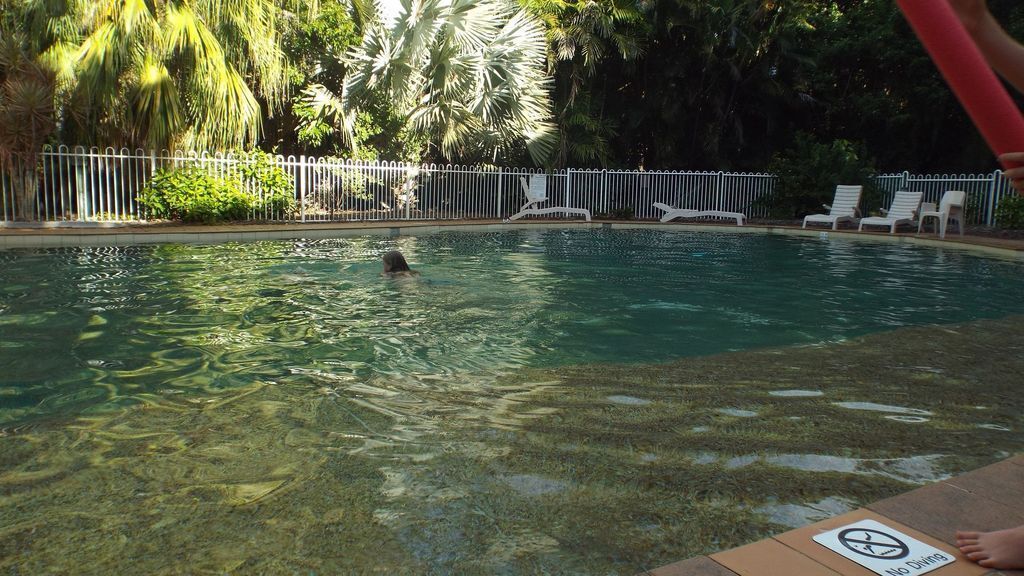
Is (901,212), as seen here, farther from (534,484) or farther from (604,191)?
(534,484)

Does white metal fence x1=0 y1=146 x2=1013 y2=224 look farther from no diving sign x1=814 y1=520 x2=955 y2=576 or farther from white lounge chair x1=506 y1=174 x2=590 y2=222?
no diving sign x1=814 y1=520 x2=955 y2=576

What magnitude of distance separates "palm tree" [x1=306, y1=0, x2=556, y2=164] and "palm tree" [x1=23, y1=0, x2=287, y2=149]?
2.38m

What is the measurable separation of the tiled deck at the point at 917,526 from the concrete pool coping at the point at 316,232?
10.8 meters

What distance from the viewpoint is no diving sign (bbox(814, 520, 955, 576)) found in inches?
75.2

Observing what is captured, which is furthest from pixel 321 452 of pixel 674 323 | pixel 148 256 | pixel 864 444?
pixel 148 256

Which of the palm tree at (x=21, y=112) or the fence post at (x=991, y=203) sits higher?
the palm tree at (x=21, y=112)

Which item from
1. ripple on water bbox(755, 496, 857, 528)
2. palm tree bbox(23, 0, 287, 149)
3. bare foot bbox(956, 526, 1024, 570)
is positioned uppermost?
palm tree bbox(23, 0, 287, 149)

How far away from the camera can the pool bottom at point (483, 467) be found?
228 cm

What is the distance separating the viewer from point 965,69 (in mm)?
697

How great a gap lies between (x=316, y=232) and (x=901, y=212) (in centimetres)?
1177

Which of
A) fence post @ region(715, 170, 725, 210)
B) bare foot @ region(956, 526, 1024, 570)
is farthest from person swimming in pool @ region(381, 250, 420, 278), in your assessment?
fence post @ region(715, 170, 725, 210)

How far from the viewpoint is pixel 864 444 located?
3273mm

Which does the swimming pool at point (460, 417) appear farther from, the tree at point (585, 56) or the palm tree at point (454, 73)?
the tree at point (585, 56)

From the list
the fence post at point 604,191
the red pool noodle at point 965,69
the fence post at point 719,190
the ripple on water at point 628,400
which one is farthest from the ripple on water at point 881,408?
the fence post at point 719,190
